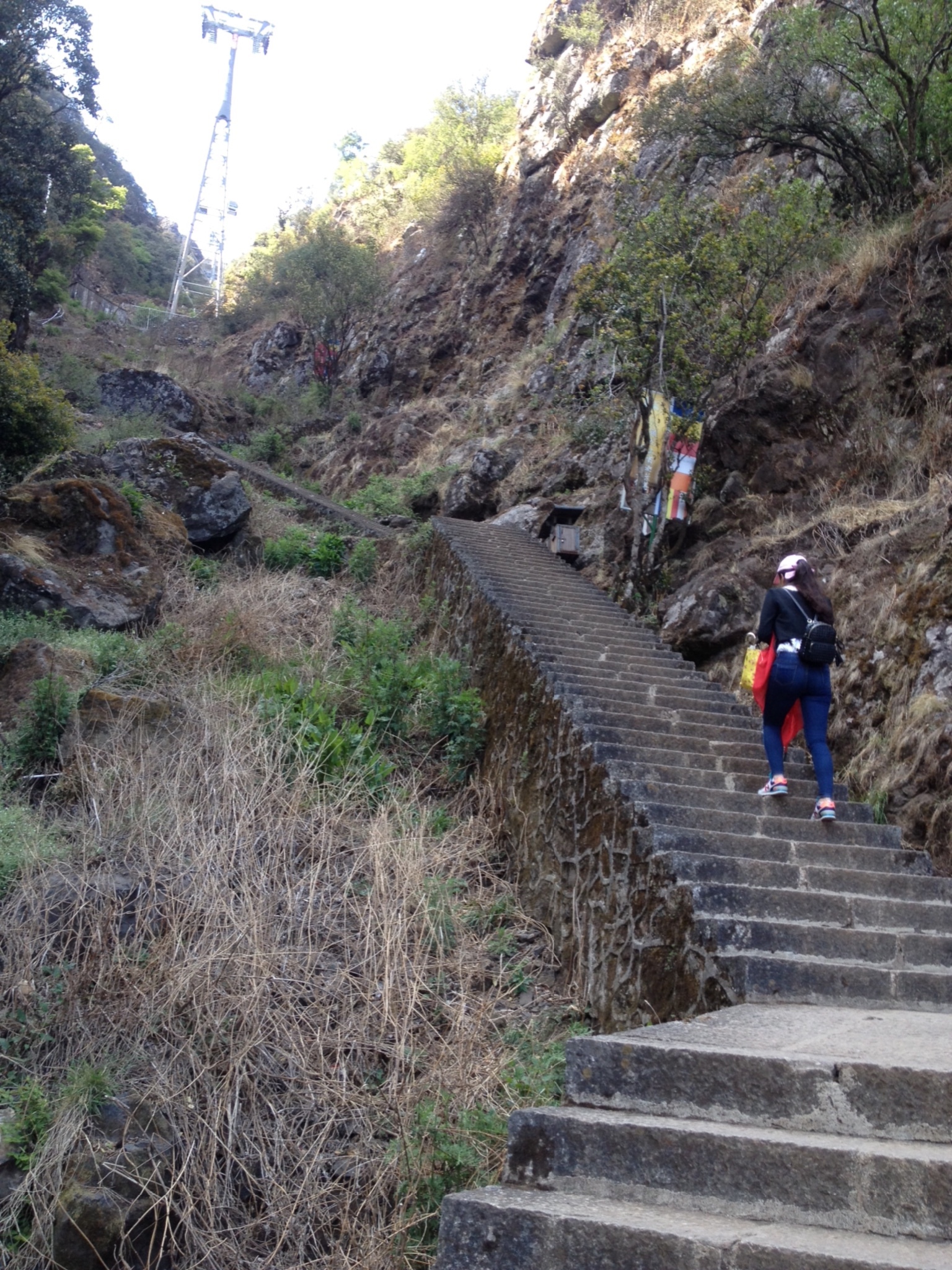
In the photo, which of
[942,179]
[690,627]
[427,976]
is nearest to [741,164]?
[942,179]

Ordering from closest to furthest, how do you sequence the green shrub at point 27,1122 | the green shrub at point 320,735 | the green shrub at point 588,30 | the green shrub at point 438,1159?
1. the green shrub at point 438,1159
2. the green shrub at point 27,1122
3. the green shrub at point 320,735
4. the green shrub at point 588,30

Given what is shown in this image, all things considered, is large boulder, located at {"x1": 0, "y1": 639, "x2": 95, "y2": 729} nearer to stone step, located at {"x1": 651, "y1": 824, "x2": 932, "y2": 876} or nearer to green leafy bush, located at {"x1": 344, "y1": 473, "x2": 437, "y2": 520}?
stone step, located at {"x1": 651, "y1": 824, "x2": 932, "y2": 876}

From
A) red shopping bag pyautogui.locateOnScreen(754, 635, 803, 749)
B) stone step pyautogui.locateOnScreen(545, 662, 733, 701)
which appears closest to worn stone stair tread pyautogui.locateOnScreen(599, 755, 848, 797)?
red shopping bag pyautogui.locateOnScreen(754, 635, 803, 749)

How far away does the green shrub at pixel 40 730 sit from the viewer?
28.5 ft

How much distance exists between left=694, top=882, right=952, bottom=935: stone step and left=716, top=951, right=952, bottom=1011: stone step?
42cm

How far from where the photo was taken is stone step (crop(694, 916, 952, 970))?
454 centimetres

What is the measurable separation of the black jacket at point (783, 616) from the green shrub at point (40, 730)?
587 cm

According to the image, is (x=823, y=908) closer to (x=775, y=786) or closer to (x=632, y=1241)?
(x=775, y=786)

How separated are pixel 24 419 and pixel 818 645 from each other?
1266 centimetres

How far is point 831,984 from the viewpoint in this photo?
4.30 m

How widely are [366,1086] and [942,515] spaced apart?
19.3 feet

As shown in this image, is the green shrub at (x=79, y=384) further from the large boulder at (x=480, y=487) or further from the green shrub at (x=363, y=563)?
the green shrub at (x=363, y=563)

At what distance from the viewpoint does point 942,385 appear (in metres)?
9.38

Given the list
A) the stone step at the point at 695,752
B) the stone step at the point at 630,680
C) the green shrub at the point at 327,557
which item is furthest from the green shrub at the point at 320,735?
the green shrub at the point at 327,557
